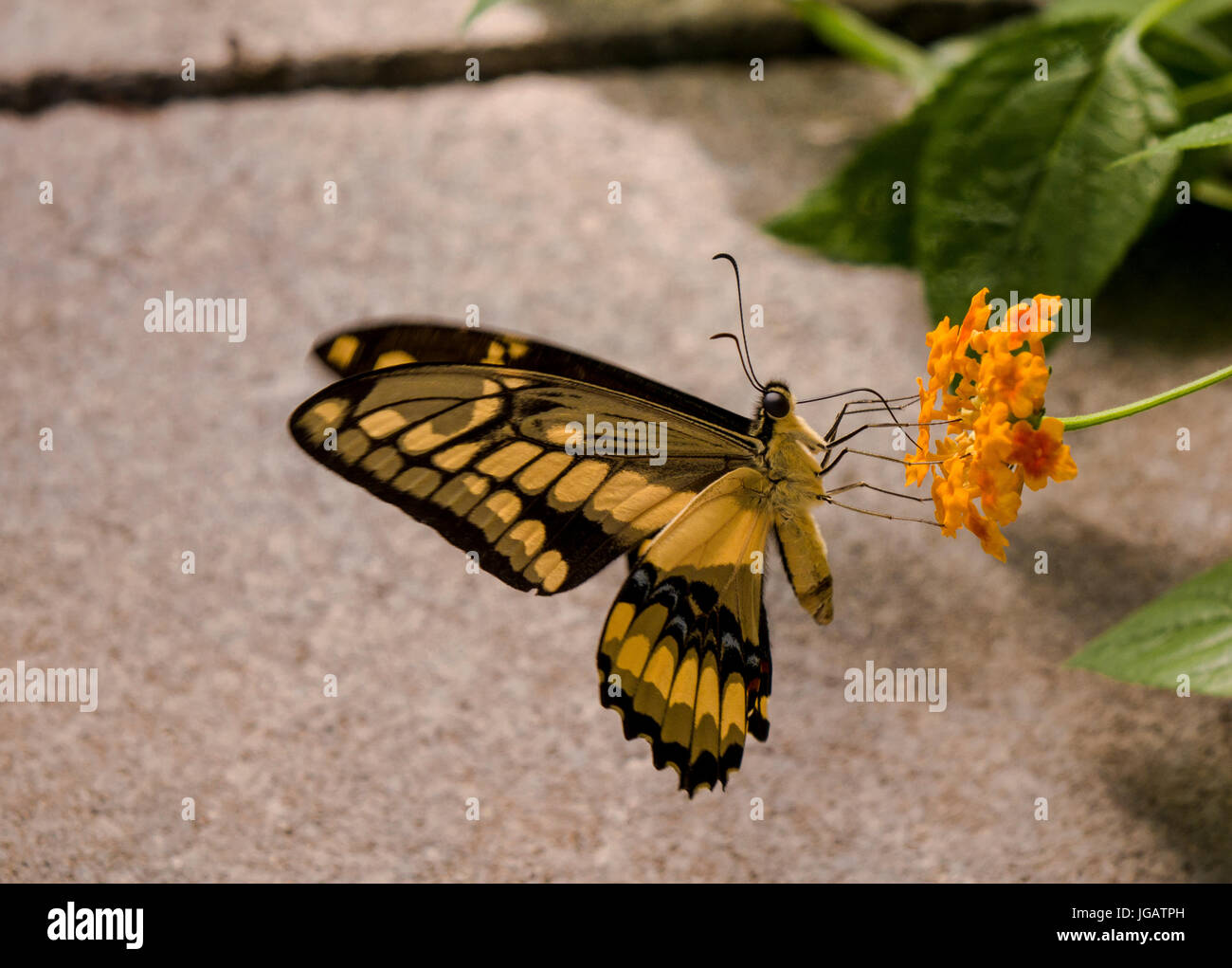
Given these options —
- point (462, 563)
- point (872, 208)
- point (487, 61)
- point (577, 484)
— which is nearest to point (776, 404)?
point (577, 484)

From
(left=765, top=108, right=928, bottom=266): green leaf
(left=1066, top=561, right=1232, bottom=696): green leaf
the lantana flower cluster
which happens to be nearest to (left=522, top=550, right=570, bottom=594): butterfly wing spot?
the lantana flower cluster

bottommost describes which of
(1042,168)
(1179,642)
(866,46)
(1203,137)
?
(1179,642)

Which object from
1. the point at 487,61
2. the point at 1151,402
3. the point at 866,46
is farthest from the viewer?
the point at 487,61

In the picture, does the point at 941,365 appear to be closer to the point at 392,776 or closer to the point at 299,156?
the point at 392,776

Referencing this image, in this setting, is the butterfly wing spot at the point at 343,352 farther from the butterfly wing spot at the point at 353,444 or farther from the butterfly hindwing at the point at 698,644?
the butterfly hindwing at the point at 698,644

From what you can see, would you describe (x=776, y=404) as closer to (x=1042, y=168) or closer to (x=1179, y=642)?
(x=1179, y=642)
